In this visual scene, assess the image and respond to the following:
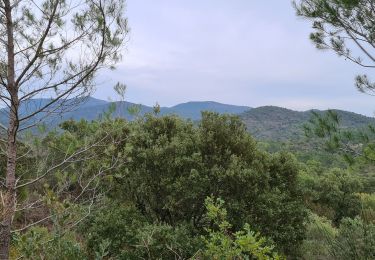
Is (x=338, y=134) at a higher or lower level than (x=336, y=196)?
higher

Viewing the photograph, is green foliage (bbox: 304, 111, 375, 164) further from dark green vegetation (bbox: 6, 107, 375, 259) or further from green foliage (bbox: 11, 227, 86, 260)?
green foliage (bbox: 11, 227, 86, 260)

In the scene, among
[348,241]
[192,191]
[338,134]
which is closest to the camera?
[348,241]

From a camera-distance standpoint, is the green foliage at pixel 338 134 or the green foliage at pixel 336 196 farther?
the green foliage at pixel 336 196

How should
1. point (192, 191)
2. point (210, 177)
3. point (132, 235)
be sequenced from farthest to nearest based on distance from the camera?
point (210, 177), point (192, 191), point (132, 235)

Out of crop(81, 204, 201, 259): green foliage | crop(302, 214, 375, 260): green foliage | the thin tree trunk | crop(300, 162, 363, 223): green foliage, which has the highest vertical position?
the thin tree trunk

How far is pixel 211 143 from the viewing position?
35.3ft

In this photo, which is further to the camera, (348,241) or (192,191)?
(192,191)

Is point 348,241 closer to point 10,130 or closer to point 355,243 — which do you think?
point 355,243

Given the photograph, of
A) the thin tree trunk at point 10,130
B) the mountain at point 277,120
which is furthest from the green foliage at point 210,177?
the mountain at point 277,120

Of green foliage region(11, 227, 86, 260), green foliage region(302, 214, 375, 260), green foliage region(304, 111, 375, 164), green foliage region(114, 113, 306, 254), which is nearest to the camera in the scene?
green foliage region(11, 227, 86, 260)

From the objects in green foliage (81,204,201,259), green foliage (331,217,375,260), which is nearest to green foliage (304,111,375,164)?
green foliage (331,217,375,260)

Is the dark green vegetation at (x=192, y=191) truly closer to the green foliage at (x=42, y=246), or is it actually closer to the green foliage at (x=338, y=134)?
the green foliage at (x=338, y=134)

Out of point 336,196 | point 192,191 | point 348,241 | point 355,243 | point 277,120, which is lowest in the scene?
point 336,196

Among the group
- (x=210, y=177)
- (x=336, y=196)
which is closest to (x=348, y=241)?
(x=210, y=177)
